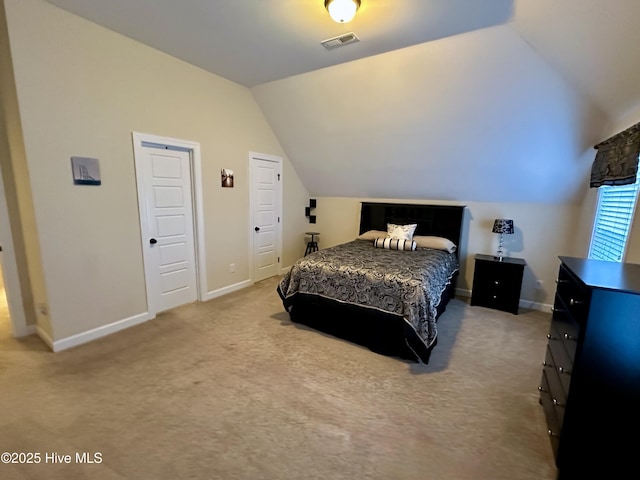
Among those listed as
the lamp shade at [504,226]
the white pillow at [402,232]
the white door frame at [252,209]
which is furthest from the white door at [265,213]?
the lamp shade at [504,226]

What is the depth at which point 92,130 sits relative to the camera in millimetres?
2625

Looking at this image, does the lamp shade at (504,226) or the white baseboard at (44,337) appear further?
the lamp shade at (504,226)

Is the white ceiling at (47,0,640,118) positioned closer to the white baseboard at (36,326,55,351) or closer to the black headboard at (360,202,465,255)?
the black headboard at (360,202,465,255)

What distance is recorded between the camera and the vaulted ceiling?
2.15m

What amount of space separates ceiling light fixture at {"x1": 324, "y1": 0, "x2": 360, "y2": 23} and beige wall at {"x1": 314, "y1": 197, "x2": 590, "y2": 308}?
119 inches

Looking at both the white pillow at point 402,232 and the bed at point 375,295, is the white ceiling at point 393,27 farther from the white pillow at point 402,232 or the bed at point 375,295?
the white pillow at point 402,232

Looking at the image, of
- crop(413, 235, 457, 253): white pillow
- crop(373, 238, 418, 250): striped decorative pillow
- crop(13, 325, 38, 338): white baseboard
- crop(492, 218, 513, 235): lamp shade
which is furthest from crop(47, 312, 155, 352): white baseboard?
crop(492, 218, 513, 235): lamp shade

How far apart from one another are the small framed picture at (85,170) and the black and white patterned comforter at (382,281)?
2.07m

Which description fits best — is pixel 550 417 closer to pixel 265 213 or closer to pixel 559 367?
pixel 559 367

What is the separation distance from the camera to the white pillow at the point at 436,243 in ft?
12.8

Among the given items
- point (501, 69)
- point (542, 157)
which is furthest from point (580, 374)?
point (542, 157)

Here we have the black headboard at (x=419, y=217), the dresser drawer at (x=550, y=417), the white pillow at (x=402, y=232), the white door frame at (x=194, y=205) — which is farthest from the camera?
the black headboard at (x=419, y=217)

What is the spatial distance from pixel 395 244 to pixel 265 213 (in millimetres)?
2080

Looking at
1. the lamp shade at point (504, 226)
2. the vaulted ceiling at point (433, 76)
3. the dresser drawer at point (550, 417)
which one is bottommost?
the dresser drawer at point (550, 417)
